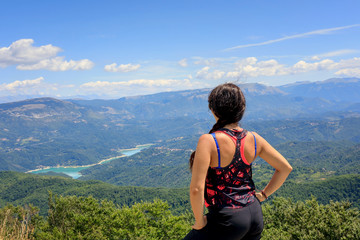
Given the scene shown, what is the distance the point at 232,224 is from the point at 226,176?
20.5 inches

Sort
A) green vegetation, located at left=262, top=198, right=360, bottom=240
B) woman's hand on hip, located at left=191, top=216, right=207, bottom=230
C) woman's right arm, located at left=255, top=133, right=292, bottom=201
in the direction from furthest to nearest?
1. green vegetation, located at left=262, top=198, right=360, bottom=240
2. woman's right arm, located at left=255, top=133, right=292, bottom=201
3. woman's hand on hip, located at left=191, top=216, right=207, bottom=230

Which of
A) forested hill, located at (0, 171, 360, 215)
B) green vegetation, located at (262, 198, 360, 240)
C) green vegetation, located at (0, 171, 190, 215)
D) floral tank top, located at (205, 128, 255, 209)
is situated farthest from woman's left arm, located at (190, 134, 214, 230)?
green vegetation, located at (0, 171, 190, 215)

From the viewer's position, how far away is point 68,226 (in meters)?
22.4

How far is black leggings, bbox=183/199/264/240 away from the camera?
9.34 feet

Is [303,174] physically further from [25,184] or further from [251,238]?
[251,238]

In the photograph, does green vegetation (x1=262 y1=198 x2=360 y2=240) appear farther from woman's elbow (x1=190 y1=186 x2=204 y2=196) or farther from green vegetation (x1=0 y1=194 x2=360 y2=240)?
woman's elbow (x1=190 y1=186 x2=204 y2=196)

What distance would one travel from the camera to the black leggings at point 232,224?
2846mm

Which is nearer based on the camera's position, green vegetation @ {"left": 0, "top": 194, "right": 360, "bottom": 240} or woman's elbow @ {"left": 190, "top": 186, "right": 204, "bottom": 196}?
woman's elbow @ {"left": 190, "top": 186, "right": 204, "bottom": 196}

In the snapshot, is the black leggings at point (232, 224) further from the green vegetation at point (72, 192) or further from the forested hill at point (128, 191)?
the green vegetation at point (72, 192)

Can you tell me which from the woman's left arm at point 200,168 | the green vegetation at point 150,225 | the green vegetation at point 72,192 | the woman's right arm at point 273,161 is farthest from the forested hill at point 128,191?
the woman's left arm at point 200,168

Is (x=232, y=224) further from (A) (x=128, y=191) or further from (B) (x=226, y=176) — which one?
(A) (x=128, y=191)

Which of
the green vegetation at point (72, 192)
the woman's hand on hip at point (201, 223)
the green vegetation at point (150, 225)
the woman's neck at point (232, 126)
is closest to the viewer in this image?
the woman's hand on hip at point (201, 223)

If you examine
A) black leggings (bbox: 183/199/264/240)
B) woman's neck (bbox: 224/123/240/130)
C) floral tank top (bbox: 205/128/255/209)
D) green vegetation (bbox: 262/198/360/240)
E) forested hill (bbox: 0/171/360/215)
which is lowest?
forested hill (bbox: 0/171/360/215)

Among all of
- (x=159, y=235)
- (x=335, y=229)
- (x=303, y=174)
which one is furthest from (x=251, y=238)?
(x=303, y=174)
